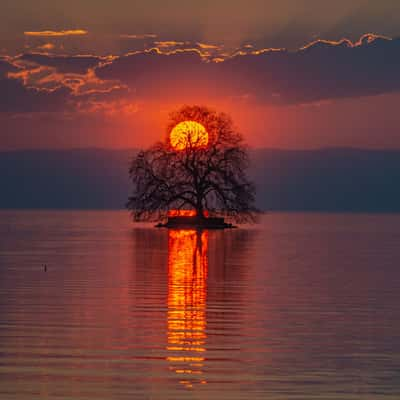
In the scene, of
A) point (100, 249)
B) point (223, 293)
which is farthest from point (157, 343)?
point (100, 249)

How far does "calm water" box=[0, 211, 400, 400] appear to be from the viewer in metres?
14.6

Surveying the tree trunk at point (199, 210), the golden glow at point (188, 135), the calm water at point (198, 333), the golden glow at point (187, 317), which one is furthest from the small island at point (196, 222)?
the calm water at point (198, 333)

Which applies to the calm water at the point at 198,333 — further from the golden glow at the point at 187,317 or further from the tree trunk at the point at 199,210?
the tree trunk at the point at 199,210

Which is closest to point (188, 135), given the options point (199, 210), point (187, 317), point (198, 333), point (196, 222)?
point (199, 210)

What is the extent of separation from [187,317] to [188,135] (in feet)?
219

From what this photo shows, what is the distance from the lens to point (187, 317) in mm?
22484

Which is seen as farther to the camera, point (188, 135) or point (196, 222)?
point (196, 222)

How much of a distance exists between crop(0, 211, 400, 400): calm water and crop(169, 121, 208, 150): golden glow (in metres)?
49.7

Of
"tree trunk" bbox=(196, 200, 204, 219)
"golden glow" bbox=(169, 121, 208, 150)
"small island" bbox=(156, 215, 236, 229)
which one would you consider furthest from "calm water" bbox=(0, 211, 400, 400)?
"small island" bbox=(156, 215, 236, 229)

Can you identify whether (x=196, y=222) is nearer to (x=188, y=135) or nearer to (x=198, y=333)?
(x=188, y=135)

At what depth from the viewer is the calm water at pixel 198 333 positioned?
574 inches

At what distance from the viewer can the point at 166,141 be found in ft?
295

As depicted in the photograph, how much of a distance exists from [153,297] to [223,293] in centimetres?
222

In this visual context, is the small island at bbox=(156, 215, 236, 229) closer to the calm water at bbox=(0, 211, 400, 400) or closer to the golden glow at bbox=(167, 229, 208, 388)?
the golden glow at bbox=(167, 229, 208, 388)
